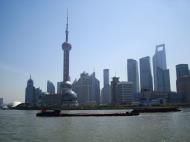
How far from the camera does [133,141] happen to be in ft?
190

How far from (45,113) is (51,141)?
124972 millimetres

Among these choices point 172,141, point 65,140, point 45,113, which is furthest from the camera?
point 45,113

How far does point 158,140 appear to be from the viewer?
192 ft

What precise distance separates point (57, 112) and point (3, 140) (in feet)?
397

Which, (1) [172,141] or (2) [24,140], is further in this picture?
(2) [24,140]

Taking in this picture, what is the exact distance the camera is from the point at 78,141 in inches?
2345

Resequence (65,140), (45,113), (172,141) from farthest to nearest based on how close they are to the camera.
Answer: (45,113) < (65,140) < (172,141)

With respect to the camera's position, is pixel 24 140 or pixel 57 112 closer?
pixel 24 140

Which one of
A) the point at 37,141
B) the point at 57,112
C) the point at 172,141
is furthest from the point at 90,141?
the point at 57,112

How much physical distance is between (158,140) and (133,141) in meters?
5.14

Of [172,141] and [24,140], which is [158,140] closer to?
[172,141]

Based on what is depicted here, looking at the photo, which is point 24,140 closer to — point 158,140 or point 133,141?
point 133,141

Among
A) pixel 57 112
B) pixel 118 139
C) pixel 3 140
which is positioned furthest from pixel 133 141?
pixel 57 112

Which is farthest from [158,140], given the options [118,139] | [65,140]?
[65,140]
